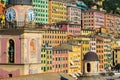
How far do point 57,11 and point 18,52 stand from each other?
92318 mm

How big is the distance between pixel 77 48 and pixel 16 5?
69709 millimetres

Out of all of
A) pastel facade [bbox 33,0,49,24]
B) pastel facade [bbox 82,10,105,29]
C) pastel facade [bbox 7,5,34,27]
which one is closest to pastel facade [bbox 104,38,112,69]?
pastel facade [bbox 33,0,49,24]

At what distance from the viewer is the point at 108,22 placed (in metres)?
131

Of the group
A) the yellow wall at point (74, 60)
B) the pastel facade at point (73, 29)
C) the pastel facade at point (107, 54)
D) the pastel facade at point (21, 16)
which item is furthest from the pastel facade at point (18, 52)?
the pastel facade at point (107, 54)

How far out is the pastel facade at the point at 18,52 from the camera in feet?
44.7

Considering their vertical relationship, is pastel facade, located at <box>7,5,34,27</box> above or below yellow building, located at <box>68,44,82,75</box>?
above

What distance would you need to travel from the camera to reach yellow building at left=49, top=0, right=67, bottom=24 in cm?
10294

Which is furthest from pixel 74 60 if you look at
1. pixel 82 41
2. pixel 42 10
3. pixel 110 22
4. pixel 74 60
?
pixel 110 22

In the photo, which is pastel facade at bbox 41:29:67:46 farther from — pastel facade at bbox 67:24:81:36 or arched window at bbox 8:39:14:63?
arched window at bbox 8:39:14:63

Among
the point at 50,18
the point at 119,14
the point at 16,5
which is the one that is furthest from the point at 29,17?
the point at 119,14

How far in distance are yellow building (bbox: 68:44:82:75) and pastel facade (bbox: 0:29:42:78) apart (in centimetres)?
6310

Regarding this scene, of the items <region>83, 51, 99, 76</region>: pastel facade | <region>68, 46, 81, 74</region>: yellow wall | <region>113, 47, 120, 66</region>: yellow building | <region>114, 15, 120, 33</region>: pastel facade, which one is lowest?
<region>113, 47, 120, 66</region>: yellow building

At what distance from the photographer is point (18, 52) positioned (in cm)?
1372

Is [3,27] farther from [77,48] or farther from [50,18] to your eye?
[50,18]
